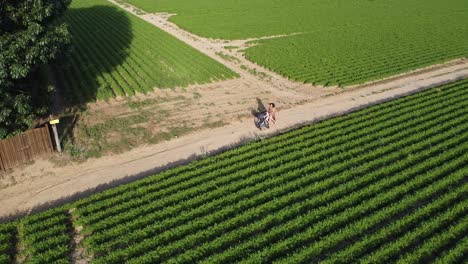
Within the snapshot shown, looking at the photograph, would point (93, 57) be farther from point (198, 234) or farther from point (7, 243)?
point (198, 234)

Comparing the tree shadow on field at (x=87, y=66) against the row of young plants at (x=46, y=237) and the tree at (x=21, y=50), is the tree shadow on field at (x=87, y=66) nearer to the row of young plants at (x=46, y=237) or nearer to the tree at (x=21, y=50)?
the tree at (x=21, y=50)

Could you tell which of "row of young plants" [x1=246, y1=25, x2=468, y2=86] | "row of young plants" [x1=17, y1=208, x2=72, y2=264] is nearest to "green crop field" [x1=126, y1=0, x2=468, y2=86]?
"row of young plants" [x1=246, y1=25, x2=468, y2=86]

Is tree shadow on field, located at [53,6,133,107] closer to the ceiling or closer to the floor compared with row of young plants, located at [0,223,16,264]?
closer to the ceiling

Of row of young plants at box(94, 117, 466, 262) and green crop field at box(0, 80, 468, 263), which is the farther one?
row of young plants at box(94, 117, 466, 262)

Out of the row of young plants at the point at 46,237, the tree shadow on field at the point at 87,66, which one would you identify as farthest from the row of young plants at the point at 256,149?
the tree shadow on field at the point at 87,66

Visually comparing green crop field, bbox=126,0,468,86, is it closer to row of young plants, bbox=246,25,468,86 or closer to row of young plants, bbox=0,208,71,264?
row of young plants, bbox=246,25,468,86

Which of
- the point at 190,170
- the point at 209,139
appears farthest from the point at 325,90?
the point at 190,170

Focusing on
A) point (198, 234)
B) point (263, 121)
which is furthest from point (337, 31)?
point (198, 234)
